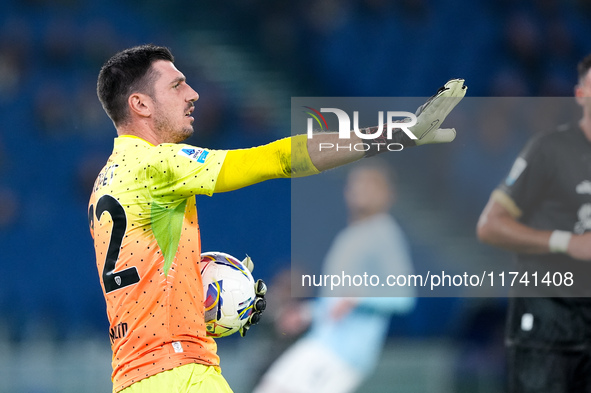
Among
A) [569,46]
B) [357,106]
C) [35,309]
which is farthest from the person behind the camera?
[569,46]

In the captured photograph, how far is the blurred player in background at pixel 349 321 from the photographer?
18.8 feet

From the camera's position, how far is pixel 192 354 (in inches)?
101

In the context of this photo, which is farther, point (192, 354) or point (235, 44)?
point (235, 44)

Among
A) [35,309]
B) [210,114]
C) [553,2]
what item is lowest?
[35,309]

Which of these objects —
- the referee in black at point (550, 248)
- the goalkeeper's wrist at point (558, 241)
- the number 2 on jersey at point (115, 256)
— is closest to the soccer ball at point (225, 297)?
the number 2 on jersey at point (115, 256)

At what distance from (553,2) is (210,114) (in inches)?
139

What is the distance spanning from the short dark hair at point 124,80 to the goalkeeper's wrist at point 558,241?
9.48ft

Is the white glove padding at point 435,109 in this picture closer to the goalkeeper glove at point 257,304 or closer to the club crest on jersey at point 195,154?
→ the club crest on jersey at point 195,154

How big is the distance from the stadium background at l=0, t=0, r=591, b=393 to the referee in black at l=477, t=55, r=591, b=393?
4.68ft

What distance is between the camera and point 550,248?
15.3ft

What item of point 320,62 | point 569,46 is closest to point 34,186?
point 320,62

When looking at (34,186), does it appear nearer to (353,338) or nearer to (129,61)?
(353,338)

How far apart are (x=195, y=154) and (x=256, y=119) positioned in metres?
4.35

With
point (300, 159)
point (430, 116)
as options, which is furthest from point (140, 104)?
point (430, 116)
